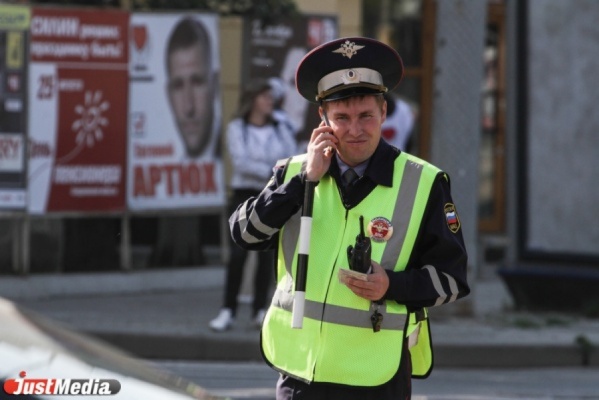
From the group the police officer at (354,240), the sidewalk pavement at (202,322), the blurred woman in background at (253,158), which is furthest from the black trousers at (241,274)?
the police officer at (354,240)

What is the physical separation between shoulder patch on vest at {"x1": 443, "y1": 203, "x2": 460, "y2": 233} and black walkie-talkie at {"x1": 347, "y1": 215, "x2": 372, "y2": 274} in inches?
10.0

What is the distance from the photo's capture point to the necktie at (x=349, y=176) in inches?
157

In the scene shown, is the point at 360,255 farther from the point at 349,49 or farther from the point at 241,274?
the point at 241,274

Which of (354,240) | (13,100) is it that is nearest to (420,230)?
(354,240)

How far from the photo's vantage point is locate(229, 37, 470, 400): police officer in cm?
390

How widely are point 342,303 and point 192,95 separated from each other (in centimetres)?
851

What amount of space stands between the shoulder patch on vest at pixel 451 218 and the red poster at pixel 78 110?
7.85 metres

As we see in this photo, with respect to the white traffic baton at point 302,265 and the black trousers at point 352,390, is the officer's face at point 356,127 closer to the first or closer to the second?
the white traffic baton at point 302,265

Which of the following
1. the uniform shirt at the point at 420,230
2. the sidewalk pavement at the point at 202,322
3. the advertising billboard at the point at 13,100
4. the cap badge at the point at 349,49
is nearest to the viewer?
the uniform shirt at the point at 420,230

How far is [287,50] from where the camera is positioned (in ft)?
40.6

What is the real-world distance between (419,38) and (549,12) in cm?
435

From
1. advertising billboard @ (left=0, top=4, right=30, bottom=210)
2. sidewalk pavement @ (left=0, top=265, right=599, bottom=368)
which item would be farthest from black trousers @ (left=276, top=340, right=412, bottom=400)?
advertising billboard @ (left=0, top=4, right=30, bottom=210)

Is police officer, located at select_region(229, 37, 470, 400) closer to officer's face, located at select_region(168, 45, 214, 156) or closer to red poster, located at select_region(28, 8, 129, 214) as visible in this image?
red poster, located at select_region(28, 8, 129, 214)

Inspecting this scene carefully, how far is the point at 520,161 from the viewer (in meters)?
11.7
